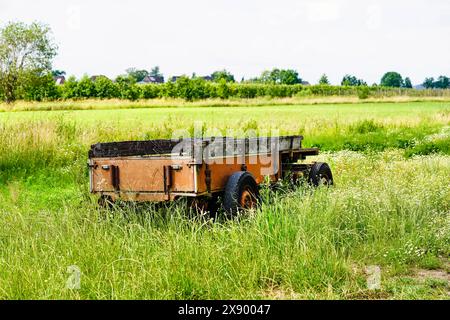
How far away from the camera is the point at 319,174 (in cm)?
982

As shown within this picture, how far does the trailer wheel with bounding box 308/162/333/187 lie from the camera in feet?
31.8

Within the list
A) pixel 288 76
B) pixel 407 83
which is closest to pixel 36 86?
pixel 288 76

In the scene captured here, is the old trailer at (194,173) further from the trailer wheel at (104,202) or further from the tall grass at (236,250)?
the tall grass at (236,250)

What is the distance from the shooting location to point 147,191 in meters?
7.55

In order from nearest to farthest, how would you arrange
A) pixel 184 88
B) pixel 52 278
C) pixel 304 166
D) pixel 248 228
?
pixel 52 278 < pixel 248 228 < pixel 304 166 < pixel 184 88

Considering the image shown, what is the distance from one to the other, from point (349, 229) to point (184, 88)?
213 ft

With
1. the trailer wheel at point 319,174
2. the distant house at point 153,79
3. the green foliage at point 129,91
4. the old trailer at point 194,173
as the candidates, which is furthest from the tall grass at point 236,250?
the distant house at point 153,79

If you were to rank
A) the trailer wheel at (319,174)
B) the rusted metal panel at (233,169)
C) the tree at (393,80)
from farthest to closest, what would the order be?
the tree at (393,80), the trailer wheel at (319,174), the rusted metal panel at (233,169)

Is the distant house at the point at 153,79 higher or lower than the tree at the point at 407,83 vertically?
higher

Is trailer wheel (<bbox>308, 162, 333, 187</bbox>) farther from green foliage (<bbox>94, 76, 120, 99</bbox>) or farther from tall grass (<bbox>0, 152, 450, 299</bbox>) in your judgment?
green foliage (<bbox>94, 76, 120, 99</bbox>)

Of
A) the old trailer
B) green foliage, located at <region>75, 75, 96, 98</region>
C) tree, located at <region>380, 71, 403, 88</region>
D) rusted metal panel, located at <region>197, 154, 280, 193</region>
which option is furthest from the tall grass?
tree, located at <region>380, 71, 403, 88</region>

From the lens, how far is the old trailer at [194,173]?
7250 mm
